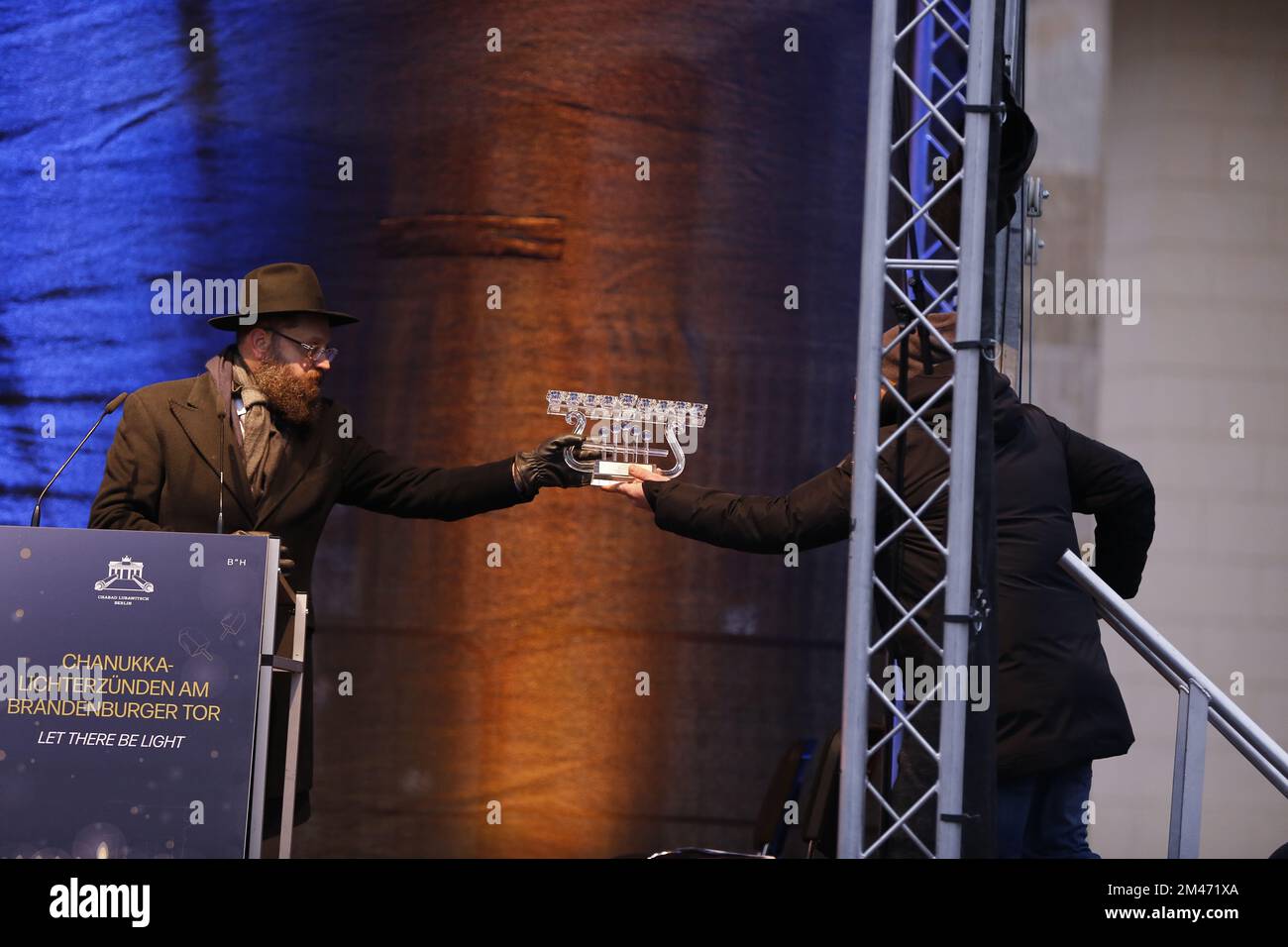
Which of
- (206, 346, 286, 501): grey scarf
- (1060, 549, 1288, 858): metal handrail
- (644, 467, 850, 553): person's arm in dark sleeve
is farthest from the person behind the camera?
(206, 346, 286, 501): grey scarf

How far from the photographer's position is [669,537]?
222 inches

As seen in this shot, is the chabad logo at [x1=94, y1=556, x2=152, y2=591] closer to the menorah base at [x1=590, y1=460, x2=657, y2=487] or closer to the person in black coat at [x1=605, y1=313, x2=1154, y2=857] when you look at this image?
the menorah base at [x1=590, y1=460, x2=657, y2=487]

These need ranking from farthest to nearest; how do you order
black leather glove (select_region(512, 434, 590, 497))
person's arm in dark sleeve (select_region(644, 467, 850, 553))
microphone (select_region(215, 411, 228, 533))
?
black leather glove (select_region(512, 434, 590, 497)) → microphone (select_region(215, 411, 228, 533)) → person's arm in dark sleeve (select_region(644, 467, 850, 553))

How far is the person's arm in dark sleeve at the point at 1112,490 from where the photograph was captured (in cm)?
384

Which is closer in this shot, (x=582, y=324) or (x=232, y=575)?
(x=232, y=575)

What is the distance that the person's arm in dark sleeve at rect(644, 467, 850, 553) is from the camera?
3.75 meters

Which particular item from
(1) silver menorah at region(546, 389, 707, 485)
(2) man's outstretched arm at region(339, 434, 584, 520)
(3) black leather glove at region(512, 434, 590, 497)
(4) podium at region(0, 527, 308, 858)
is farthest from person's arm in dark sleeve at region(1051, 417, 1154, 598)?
(4) podium at region(0, 527, 308, 858)

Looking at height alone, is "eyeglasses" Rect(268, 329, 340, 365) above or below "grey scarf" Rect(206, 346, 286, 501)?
above

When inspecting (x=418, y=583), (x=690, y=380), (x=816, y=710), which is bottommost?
(x=816, y=710)

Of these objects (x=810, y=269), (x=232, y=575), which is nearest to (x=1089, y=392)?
(x=810, y=269)

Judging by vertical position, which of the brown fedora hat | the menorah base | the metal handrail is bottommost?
the metal handrail

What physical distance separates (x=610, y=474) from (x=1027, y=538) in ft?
4.39

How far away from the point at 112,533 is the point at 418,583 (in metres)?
2.30
